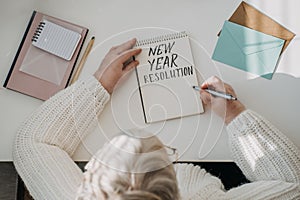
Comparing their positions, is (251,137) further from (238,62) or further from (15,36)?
(15,36)

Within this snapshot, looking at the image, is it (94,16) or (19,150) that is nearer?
(19,150)

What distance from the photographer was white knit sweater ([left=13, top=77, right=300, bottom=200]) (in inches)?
35.5

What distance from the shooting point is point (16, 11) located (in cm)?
104

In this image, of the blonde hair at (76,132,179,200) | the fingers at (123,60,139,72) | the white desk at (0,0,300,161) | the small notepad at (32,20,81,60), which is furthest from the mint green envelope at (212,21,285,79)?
the blonde hair at (76,132,179,200)

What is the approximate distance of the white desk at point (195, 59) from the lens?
0.98m

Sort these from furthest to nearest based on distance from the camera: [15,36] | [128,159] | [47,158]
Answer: [15,36]
[47,158]
[128,159]

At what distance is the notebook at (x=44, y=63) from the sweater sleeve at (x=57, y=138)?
0.13 ft

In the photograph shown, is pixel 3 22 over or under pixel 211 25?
under

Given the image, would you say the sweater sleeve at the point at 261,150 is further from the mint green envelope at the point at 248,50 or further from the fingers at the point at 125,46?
the fingers at the point at 125,46

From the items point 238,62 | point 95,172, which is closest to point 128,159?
point 95,172

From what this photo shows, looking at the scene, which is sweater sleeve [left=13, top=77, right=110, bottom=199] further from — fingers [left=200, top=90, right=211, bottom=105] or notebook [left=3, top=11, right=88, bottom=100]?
fingers [left=200, top=90, right=211, bottom=105]

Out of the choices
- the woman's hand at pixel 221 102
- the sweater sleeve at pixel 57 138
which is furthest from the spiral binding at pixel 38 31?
the woman's hand at pixel 221 102

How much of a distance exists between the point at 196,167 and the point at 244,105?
15cm

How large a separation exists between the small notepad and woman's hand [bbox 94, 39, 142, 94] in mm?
71
